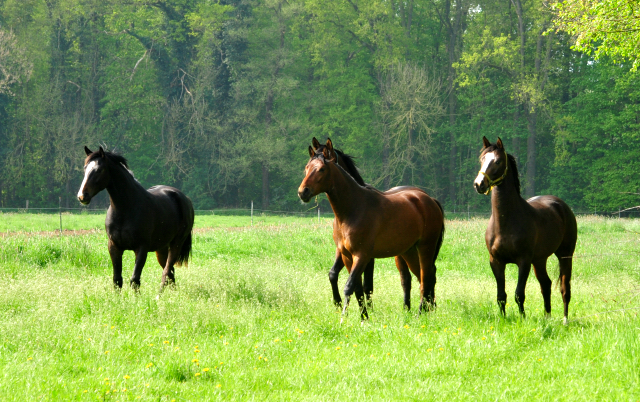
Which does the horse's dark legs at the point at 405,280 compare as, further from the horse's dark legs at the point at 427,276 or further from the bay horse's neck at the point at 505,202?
the bay horse's neck at the point at 505,202

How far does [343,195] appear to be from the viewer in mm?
7160

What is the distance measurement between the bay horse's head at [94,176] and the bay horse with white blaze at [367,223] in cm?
280

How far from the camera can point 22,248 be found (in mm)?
11836

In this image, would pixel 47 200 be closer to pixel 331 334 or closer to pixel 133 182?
pixel 133 182

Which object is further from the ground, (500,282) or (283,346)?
(500,282)

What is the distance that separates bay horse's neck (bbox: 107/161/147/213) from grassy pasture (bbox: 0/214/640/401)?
1.12m

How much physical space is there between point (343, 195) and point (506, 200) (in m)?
1.97

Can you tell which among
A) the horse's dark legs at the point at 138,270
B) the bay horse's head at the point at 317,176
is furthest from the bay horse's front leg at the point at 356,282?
the horse's dark legs at the point at 138,270

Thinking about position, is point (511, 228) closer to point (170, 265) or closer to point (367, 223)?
point (367, 223)

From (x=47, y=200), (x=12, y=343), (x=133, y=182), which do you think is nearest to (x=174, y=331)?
(x=12, y=343)

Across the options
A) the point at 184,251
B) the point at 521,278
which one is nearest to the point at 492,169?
the point at 521,278

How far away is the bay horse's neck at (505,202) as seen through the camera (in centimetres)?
701

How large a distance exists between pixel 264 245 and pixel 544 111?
28145 millimetres

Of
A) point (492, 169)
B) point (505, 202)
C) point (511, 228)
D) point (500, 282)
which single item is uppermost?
point (492, 169)
